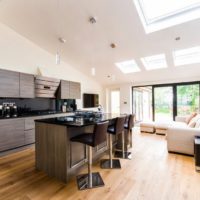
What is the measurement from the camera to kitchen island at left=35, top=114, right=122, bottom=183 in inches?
86.7

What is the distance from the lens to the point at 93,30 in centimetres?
355

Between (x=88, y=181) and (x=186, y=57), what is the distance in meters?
4.86

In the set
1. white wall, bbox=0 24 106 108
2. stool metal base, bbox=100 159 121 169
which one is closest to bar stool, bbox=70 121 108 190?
stool metal base, bbox=100 159 121 169

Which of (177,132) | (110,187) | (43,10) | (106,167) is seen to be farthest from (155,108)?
(43,10)

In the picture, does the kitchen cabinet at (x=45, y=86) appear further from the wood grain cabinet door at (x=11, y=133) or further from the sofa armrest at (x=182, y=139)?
the sofa armrest at (x=182, y=139)

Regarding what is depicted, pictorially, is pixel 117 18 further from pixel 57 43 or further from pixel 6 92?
pixel 6 92

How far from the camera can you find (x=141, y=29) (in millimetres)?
3371

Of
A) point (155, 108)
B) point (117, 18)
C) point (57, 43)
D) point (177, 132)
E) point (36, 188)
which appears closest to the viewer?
point (36, 188)

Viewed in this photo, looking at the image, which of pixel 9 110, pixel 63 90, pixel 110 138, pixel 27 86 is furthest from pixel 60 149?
pixel 63 90

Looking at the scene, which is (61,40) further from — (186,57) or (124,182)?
(186,57)

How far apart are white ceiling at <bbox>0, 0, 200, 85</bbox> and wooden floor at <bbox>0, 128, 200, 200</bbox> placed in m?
2.92

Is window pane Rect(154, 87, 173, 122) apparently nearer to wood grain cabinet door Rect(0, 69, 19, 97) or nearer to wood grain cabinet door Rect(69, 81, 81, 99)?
wood grain cabinet door Rect(69, 81, 81, 99)

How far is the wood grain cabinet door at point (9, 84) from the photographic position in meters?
3.41

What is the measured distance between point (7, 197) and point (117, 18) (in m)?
3.71
